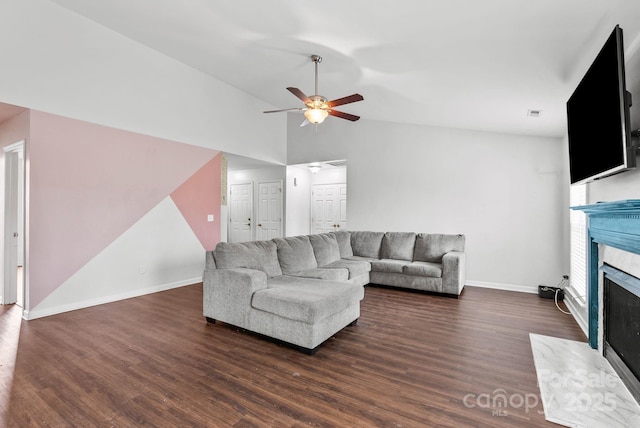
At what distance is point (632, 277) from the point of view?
2.18 meters

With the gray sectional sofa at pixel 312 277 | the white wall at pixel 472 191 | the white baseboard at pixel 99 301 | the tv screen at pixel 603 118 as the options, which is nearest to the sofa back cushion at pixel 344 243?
the gray sectional sofa at pixel 312 277

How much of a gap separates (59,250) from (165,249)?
1.43 metres

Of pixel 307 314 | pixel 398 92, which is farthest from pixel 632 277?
pixel 398 92

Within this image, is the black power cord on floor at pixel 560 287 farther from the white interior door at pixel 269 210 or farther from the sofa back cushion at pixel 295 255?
the white interior door at pixel 269 210

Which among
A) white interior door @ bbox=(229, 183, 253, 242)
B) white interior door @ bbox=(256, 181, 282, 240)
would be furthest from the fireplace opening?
white interior door @ bbox=(229, 183, 253, 242)

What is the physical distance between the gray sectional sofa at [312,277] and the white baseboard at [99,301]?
6.27ft

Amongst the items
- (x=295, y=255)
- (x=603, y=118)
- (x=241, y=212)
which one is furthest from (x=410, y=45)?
(x=241, y=212)

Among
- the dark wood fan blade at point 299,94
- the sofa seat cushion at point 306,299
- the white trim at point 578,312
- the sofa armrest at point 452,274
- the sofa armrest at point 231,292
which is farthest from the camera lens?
the sofa armrest at point 452,274

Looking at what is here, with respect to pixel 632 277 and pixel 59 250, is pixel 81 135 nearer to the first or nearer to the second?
pixel 59 250

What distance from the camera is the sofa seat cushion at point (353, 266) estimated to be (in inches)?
185

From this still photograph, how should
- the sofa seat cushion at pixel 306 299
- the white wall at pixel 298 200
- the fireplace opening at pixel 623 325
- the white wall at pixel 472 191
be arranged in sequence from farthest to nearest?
the white wall at pixel 298 200, the white wall at pixel 472 191, the sofa seat cushion at pixel 306 299, the fireplace opening at pixel 623 325

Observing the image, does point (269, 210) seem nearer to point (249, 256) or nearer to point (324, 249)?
point (324, 249)

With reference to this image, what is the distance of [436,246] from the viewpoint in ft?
17.5

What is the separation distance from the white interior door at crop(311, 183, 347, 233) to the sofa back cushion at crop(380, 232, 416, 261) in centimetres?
251
